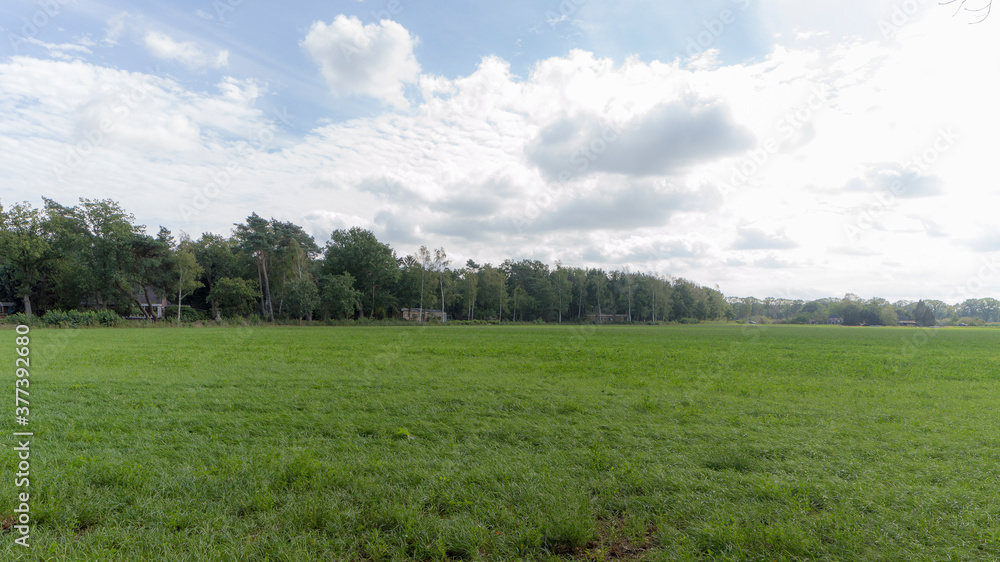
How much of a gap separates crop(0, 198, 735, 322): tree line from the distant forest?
0.54 feet

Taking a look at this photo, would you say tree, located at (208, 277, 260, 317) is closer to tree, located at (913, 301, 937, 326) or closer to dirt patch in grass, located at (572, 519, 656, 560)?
dirt patch in grass, located at (572, 519, 656, 560)

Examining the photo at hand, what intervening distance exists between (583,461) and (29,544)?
233 inches

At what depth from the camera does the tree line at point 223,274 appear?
58.5 meters

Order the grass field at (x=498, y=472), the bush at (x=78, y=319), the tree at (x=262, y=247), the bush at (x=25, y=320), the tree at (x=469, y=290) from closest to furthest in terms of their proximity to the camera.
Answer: the grass field at (x=498, y=472), the bush at (x=25, y=320), the bush at (x=78, y=319), the tree at (x=262, y=247), the tree at (x=469, y=290)

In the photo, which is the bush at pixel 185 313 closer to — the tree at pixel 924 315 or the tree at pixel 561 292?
the tree at pixel 561 292

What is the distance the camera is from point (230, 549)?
4.10 m

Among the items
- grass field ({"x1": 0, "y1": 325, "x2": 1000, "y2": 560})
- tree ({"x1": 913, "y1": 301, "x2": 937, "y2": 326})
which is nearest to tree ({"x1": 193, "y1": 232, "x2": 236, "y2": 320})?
grass field ({"x1": 0, "y1": 325, "x2": 1000, "y2": 560})

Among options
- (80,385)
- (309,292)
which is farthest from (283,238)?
(80,385)

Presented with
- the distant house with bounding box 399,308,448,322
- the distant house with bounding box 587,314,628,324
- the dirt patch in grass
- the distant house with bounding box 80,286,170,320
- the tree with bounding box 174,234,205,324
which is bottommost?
the distant house with bounding box 587,314,628,324

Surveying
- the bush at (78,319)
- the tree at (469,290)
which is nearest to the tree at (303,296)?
the bush at (78,319)

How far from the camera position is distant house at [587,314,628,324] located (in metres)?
131

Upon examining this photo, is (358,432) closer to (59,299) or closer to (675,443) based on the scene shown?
(675,443)

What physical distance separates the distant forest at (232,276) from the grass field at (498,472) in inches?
2386

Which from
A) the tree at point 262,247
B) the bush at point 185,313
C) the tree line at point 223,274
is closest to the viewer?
the tree line at point 223,274
